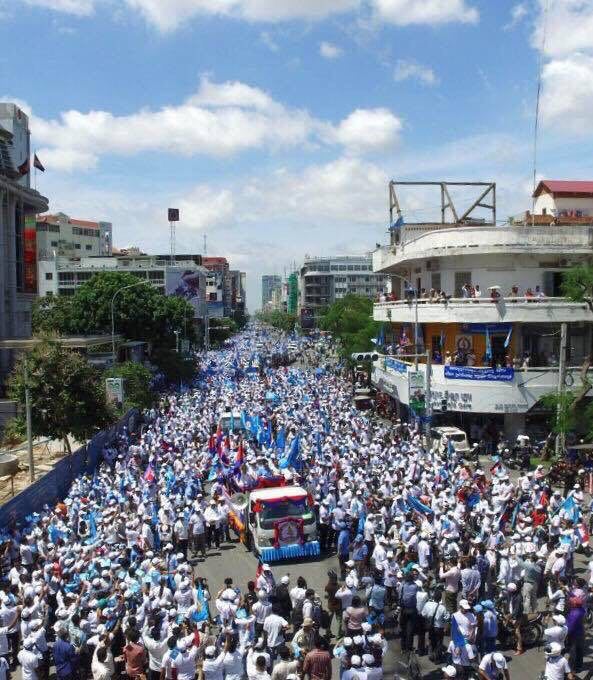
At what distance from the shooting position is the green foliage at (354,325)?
4566 centimetres

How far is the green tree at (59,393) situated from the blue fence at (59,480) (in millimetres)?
901

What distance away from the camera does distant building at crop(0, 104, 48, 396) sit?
41906 mm

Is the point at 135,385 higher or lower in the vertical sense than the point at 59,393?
lower

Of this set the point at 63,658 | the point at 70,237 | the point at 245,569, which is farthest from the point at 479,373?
the point at 70,237

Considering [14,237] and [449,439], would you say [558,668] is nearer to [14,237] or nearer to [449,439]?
[449,439]

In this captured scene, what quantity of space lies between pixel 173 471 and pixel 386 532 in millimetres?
7481

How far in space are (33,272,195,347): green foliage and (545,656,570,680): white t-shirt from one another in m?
42.9

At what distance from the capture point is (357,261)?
135500 millimetres

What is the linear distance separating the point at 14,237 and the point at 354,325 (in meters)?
22.5

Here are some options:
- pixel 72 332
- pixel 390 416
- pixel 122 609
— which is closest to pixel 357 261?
pixel 72 332

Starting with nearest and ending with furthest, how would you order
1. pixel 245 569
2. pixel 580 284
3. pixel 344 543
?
pixel 344 543 < pixel 245 569 < pixel 580 284

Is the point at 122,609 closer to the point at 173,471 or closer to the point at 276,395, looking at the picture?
the point at 173,471

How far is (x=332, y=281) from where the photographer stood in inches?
5325

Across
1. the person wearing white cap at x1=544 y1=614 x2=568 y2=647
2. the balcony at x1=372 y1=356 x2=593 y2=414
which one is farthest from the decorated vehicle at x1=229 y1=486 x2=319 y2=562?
the balcony at x1=372 y1=356 x2=593 y2=414
